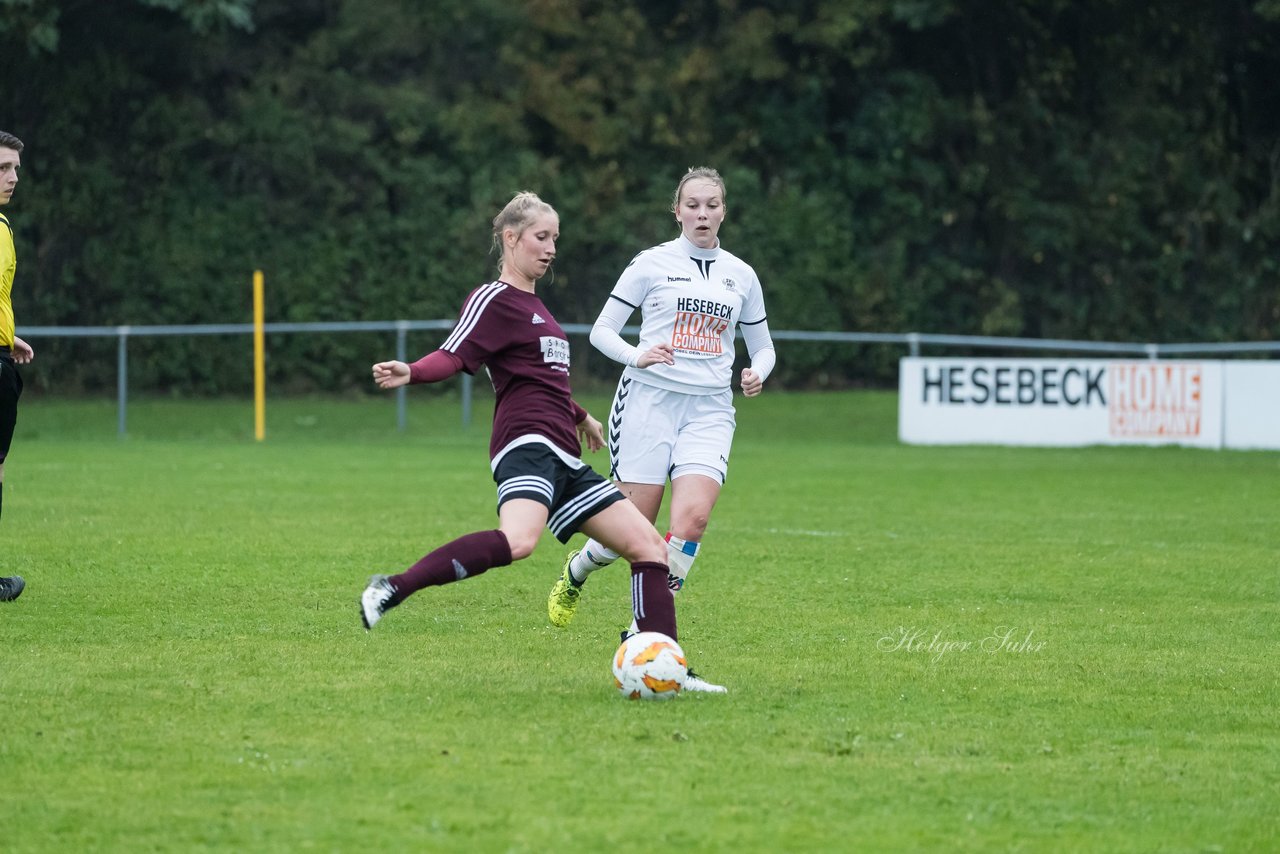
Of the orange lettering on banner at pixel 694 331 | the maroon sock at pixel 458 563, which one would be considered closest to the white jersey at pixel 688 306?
the orange lettering on banner at pixel 694 331

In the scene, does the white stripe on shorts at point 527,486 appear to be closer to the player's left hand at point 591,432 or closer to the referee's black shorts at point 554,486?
the referee's black shorts at point 554,486

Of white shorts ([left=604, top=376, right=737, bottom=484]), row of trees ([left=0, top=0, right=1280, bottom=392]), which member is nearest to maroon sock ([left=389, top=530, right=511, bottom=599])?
white shorts ([left=604, top=376, right=737, bottom=484])

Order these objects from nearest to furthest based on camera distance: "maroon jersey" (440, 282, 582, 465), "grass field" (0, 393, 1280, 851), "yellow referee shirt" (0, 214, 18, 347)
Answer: "grass field" (0, 393, 1280, 851), "maroon jersey" (440, 282, 582, 465), "yellow referee shirt" (0, 214, 18, 347)

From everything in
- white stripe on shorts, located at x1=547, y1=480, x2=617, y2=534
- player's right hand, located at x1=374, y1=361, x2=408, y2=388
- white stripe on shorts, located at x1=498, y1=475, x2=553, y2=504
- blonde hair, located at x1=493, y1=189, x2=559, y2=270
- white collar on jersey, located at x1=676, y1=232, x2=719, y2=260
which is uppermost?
blonde hair, located at x1=493, y1=189, x2=559, y2=270

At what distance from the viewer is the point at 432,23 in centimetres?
3250

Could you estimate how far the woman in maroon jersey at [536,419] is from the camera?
6.28m

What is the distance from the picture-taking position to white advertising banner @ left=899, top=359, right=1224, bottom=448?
21.6 metres

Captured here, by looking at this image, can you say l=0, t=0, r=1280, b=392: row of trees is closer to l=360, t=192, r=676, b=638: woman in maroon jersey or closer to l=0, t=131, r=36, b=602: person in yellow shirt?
l=0, t=131, r=36, b=602: person in yellow shirt

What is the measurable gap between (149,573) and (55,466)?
8713 millimetres

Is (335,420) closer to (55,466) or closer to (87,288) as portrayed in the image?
(87,288)

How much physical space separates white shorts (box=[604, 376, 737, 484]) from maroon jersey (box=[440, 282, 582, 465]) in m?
1.05

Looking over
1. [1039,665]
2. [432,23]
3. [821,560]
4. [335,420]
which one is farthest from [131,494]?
[432,23]

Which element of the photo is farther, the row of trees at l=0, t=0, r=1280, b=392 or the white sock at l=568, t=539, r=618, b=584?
the row of trees at l=0, t=0, r=1280, b=392

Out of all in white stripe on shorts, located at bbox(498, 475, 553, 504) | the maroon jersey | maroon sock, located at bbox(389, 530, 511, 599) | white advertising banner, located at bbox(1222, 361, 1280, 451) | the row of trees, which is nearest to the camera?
maroon sock, located at bbox(389, 530, 511, 599)
